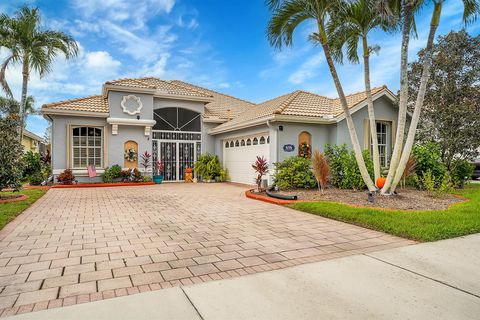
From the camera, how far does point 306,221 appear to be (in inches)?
262

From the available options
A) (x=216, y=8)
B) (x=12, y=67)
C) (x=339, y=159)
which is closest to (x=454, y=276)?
(x=339, y=159)

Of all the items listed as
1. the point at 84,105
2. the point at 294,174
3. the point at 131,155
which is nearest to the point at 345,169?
the point at 294,174

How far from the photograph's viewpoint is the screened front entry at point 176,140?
661 inches

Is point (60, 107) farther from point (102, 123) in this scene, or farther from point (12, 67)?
point (12, 67)

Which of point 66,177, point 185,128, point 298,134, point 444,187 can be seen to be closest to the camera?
point 444,187

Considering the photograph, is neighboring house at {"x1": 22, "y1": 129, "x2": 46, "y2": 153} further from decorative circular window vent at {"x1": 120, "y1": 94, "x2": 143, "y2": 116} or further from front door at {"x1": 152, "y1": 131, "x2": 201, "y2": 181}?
front door at {"x1": 152, "y1": 131, "x2": 201, "y2": 181}

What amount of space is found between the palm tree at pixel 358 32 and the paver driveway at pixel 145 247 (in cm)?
411

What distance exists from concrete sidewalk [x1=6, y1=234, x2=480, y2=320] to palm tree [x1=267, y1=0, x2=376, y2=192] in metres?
5.37

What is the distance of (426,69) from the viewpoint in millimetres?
8180

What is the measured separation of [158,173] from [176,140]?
83.9 inches

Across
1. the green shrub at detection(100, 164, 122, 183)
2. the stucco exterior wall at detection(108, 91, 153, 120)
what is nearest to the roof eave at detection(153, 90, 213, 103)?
the stucco exterior wall at detection(108, 91, 153, 120)

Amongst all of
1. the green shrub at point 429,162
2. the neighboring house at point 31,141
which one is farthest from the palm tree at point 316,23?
the neighboring house at point 31,141

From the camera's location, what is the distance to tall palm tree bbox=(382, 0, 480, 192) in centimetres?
820

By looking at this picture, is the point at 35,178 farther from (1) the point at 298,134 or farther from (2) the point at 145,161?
(1) the point at 298,134
